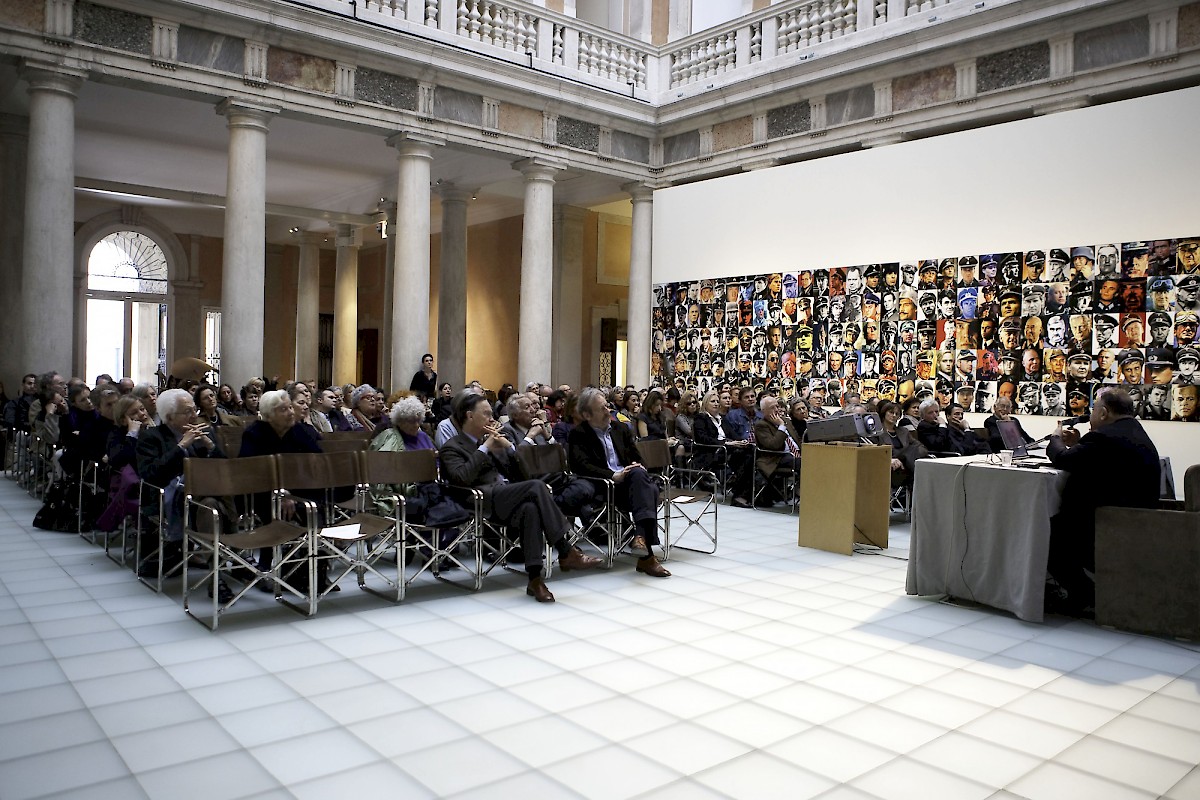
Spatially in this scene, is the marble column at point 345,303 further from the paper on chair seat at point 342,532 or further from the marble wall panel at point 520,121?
the paper on chair seat at point 342,532

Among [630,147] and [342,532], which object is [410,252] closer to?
[630,147]

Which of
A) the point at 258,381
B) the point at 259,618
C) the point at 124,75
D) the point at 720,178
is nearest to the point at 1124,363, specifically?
the point at 720,178

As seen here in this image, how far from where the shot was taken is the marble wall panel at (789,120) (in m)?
12.7

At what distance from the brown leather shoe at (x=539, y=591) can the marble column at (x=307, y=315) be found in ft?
53.7

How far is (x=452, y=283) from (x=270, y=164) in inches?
158

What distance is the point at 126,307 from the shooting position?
71.2ft

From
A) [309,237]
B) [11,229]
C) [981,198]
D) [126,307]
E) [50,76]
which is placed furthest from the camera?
[126,307]

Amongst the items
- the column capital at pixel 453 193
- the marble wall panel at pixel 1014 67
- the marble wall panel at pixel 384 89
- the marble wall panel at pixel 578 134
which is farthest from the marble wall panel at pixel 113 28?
the marble wall panel at pixel 1014 67

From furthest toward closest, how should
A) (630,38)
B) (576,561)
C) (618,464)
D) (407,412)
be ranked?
1. (630,38)
2. (618,464)
3. (407,412)
4. (576,561)

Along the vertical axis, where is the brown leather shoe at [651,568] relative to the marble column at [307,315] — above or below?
below

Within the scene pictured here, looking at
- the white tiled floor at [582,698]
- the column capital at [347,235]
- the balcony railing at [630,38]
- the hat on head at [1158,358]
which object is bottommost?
the white tiled floor at [582,698]

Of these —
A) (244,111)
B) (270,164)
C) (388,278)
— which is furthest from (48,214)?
(388,278)

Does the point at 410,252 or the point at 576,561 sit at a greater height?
the point at 410,252

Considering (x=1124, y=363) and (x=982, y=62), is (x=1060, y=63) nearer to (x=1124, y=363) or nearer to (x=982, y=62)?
(x=982, y=62)
